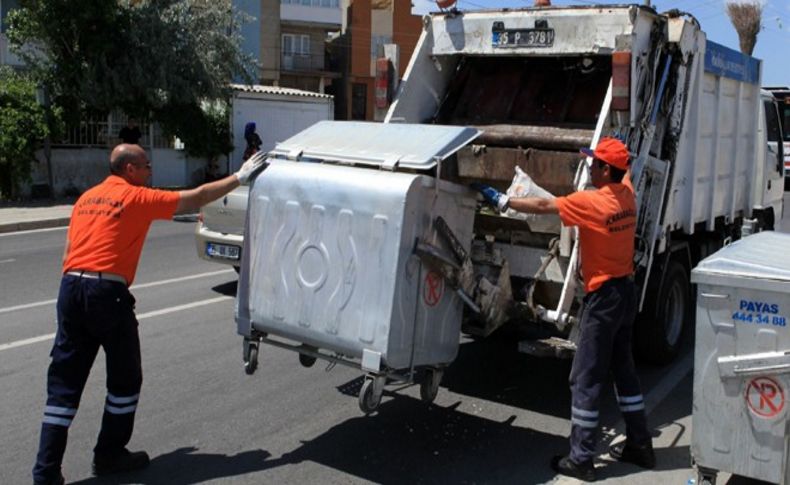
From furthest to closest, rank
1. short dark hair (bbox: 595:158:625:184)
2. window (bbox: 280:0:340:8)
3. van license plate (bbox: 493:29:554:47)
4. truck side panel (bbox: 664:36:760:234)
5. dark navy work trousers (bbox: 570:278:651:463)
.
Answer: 1. window (bbox: 280:0:340:8)
2. truck side panel (bbox: 664:36:760:234)
3. van license plate (bbox: 493:29:554:47)
4. short dark hair (bbox: 595:158:625:184)
5. dark navy work trousers (bbox: 570:278:651:463)

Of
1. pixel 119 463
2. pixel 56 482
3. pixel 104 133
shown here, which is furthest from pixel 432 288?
pixel 104 133

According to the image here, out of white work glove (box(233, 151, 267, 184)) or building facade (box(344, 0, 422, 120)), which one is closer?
white work glove (box(233, 151, 267, 184))

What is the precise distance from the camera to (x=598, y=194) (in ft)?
15.2

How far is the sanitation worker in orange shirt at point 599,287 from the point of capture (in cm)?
459

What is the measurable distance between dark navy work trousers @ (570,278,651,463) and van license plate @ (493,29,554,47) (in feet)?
7.81

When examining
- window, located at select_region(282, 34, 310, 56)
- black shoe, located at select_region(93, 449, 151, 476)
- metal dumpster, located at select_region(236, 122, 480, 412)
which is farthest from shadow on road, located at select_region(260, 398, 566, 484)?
window, located at select_region(282, 34, 310, 56)

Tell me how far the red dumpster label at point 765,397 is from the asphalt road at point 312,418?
0.80 metres

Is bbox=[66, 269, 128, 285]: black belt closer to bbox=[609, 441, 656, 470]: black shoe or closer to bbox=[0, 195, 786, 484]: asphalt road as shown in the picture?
bbox=[0, 195, 786, 484]: asphalt road

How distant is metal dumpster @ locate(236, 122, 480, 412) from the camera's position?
4.27m

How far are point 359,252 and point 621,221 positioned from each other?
148 cm

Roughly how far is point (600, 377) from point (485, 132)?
2.42 metres

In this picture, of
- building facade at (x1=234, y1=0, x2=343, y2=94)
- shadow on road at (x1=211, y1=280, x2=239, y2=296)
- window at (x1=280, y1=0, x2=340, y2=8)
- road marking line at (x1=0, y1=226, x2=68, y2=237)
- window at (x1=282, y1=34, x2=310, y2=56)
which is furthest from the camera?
window at (x1=282, y1=34, x2=310, y2=56)

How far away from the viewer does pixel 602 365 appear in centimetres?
466

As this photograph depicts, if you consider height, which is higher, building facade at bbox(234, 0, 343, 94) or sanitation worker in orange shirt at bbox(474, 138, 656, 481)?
building facade at bbox(234, 0, 343, 94)
